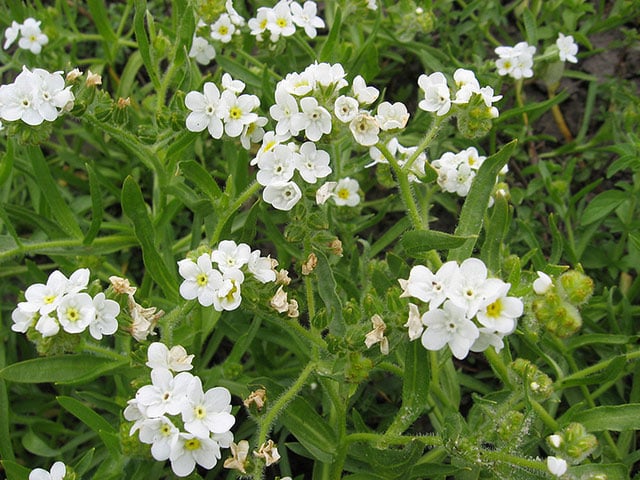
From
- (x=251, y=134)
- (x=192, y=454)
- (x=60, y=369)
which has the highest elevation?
(x=251, y=134)

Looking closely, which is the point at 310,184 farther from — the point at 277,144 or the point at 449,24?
the point at 449,24

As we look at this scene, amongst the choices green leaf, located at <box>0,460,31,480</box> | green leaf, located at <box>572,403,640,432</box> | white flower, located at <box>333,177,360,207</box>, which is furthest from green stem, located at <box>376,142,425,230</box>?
green leaf, located at <box>0,460,31,480</box>

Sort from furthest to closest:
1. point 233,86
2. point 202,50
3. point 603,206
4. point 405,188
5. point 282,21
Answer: point 202,50 < point 603,206 < point 282,21 < point 233,86 < point 405,188

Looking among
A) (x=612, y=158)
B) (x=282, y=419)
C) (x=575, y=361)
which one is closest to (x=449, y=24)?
(x=612, y=158)

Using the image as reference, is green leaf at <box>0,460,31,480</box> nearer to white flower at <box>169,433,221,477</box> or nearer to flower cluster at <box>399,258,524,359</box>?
white flower at <box>169,433,221,477</box>

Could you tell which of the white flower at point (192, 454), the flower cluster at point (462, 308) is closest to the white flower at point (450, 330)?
the flower cluster at point (462, 308)

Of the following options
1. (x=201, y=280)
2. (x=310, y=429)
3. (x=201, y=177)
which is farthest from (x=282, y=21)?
(x=310, y=429)

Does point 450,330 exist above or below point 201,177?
Result: above

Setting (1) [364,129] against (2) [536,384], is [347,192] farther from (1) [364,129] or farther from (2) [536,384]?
(2) [536,384]
